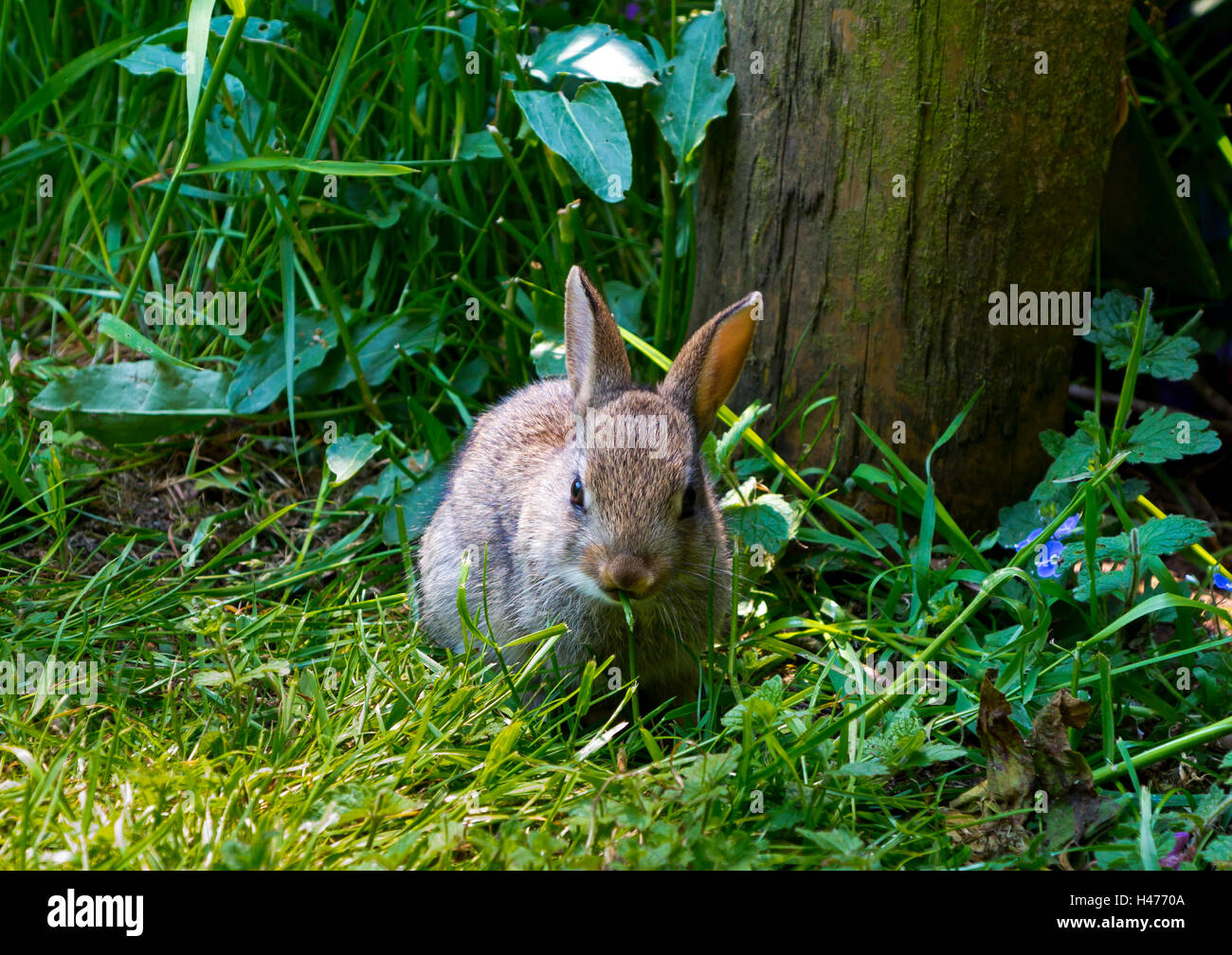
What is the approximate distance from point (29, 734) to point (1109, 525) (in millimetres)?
3734

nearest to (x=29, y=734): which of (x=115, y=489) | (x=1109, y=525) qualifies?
(x=115, y=489)

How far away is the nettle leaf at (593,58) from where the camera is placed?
461cm

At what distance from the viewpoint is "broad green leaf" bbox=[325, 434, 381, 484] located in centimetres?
464

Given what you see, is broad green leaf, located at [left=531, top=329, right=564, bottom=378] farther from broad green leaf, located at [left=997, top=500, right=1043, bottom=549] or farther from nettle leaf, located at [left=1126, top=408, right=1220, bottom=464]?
nettle leaf, located at [left=1126, top=408, right=1220, bottom=464]

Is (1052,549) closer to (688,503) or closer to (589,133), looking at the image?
(688,503)

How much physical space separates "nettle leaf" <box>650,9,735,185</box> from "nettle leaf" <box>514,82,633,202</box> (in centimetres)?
22

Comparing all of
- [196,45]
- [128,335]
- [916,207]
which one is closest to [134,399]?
[128,335]

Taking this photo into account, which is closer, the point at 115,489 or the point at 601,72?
the point at 601,72

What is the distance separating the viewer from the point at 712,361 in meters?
3.99

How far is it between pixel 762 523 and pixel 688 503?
0.55 m

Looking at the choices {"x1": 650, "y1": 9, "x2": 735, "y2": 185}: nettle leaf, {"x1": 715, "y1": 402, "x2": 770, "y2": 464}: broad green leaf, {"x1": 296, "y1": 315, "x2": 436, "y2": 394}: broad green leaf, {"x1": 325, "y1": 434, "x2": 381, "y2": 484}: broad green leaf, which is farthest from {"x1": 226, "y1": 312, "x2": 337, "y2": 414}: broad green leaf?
{"x1": 715, "y1": 402, "x2": 770, "y2": 464}: broad green leaf

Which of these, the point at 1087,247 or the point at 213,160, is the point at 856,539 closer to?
the point at 1087,247

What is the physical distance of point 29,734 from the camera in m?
3.27
